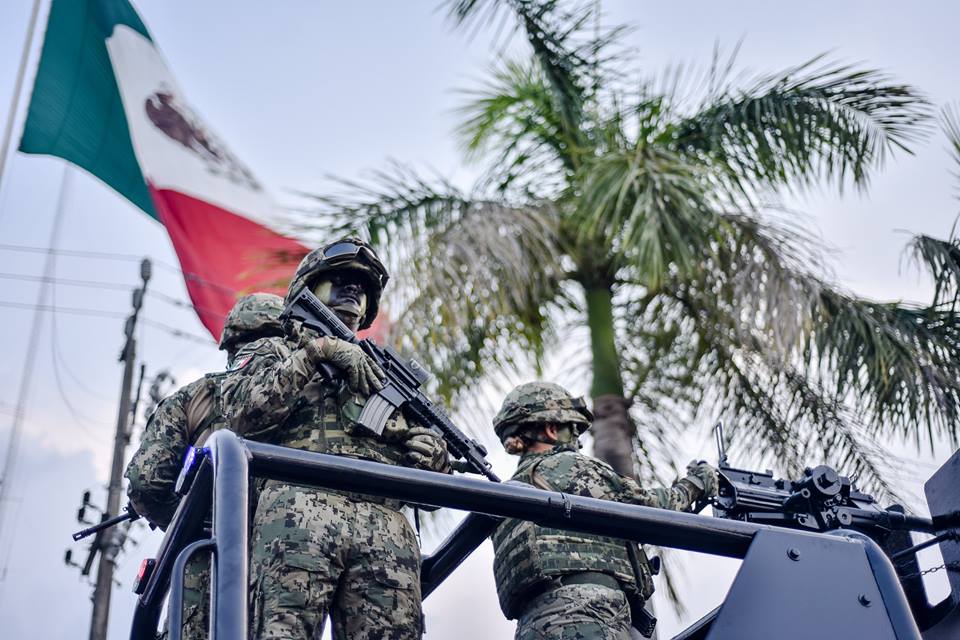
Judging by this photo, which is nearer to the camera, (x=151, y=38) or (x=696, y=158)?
(x=696, y=158)

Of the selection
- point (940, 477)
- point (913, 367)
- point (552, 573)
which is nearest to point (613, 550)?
point (552, 573)

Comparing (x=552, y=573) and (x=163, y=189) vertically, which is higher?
(x=163, y=189)

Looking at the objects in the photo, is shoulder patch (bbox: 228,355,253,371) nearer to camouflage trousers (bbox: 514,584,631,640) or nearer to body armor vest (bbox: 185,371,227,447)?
body armor vest (bbox: 185,371,227,447)

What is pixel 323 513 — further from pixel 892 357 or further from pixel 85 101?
pixel 85 101

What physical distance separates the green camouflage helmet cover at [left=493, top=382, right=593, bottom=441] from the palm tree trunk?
323cm

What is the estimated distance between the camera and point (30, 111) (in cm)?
1145

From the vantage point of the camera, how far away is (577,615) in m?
3.89

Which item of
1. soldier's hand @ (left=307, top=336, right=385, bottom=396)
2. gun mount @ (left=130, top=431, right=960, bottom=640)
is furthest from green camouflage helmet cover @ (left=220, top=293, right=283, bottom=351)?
gun mount @ (left=130, top=431, right=960, bottom=640)

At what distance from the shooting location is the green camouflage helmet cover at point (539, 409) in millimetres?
4629

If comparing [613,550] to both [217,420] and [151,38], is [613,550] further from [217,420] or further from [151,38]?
[151,38]

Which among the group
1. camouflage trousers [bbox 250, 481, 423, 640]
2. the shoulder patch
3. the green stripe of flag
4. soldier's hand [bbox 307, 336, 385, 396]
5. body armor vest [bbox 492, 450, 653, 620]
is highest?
the green stripe of flag

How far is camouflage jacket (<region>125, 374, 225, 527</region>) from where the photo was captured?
3.64 metres

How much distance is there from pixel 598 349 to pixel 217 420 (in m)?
5.18

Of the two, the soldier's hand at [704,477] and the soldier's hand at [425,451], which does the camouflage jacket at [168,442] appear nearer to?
the soldier's hand at [425,451]
